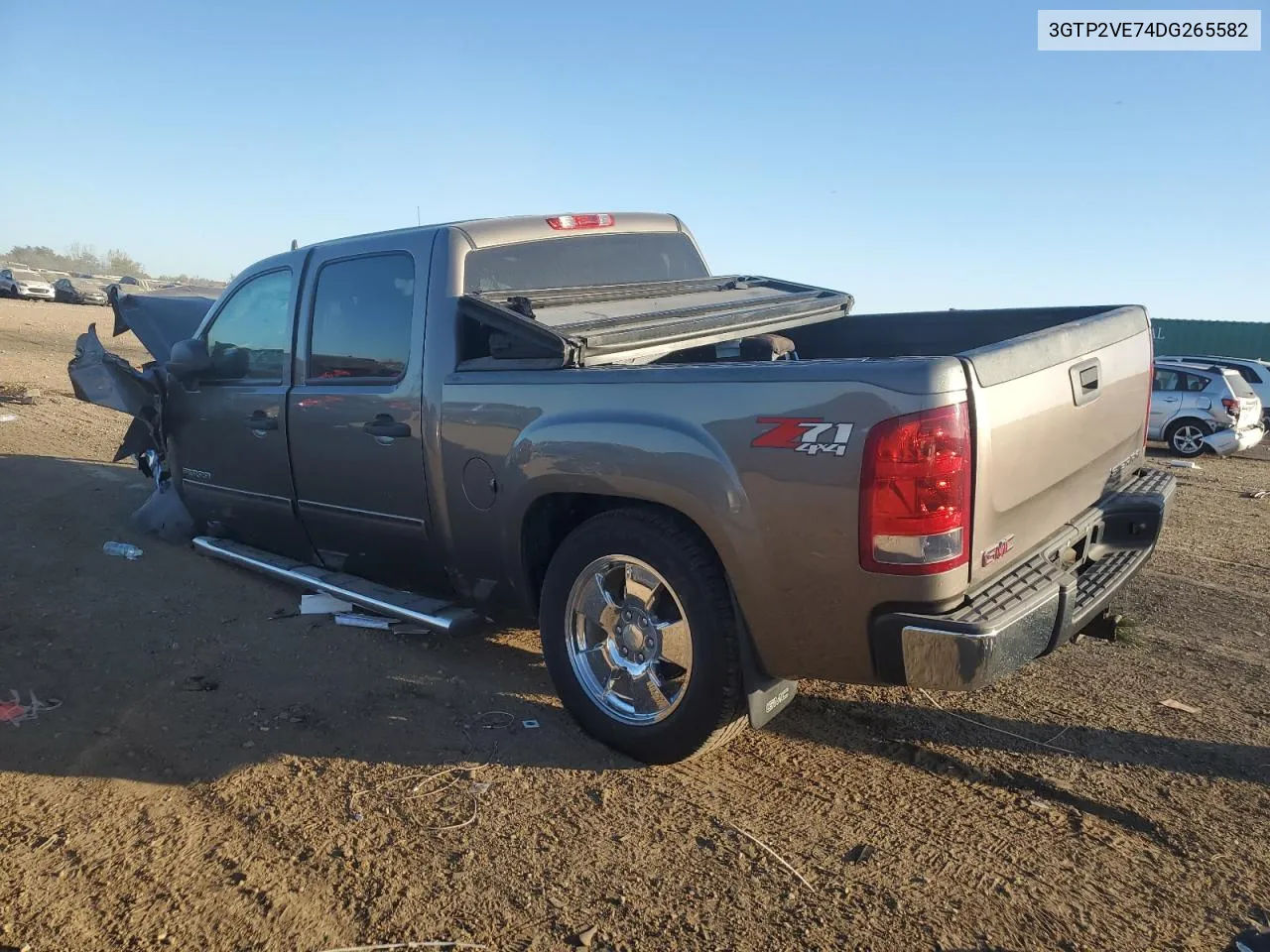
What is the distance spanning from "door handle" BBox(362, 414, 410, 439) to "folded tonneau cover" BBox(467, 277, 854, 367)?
0.67 meters

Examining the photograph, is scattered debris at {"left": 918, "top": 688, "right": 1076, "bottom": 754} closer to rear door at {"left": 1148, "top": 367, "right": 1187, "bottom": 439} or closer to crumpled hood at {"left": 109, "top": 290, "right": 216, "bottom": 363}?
crumpled hood at {"left": 109, "top": 290, "right": 216, "bottom": 363}

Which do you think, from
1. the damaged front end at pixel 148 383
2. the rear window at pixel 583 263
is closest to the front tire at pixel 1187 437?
the rear window at pixel 583 263

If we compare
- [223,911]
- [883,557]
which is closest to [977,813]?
[883,557]

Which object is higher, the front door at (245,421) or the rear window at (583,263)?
the rear window at (583,263)

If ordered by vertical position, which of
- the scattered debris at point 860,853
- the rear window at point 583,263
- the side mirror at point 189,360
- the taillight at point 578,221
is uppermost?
the taillight at point 578,221

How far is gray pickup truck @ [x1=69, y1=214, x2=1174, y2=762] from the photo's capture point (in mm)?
2682

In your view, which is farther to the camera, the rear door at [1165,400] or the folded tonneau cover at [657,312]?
the rear door at [1165,400]

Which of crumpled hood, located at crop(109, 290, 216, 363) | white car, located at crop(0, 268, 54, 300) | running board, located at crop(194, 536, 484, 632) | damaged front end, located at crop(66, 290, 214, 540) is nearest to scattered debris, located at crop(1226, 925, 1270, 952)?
running board, located at crop(194, 536, 484, 632)

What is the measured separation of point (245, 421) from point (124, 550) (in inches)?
60.3

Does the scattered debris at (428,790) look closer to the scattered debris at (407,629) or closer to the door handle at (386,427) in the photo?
the scattered debris at (407,629)

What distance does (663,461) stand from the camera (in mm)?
3090

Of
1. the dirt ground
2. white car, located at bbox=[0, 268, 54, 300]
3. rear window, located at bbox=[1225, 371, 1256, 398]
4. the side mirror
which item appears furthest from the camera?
white car, located at bbox=[0, 268, 54, 300]

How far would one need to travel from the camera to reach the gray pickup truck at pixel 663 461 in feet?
8.80

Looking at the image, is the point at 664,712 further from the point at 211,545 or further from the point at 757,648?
the point at 211,545
